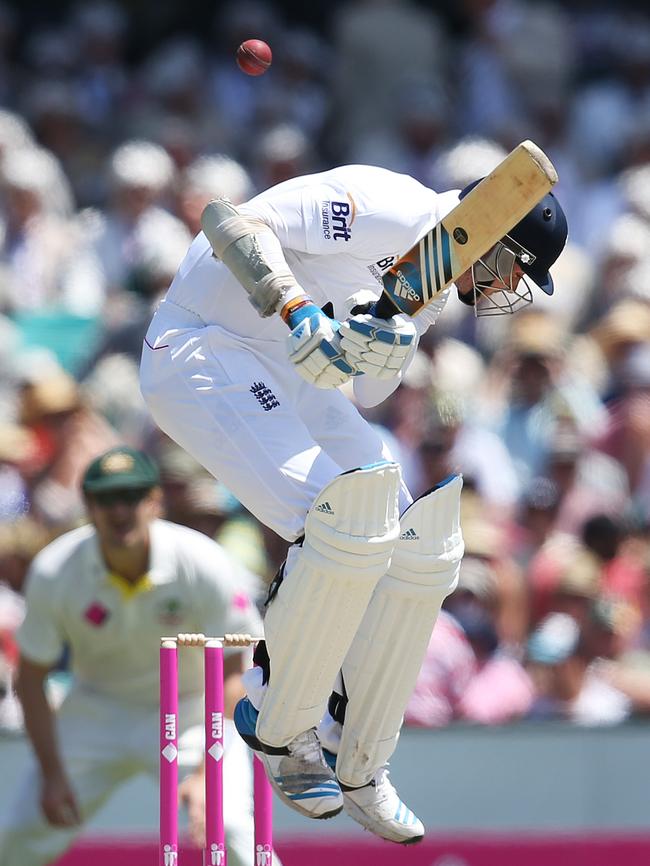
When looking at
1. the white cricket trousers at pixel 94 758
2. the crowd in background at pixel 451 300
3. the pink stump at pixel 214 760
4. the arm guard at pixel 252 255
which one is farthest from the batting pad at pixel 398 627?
the crowd in background at pixel 451 300

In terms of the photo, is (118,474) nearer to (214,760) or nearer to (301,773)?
(214,760)

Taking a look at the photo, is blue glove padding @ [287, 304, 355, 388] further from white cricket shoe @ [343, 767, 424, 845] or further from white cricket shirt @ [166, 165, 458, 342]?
white cricket shoe @ [343, 767, 424, 845]

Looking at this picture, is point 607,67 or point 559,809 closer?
point 559,809

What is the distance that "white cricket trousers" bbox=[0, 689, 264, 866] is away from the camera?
20.8 ft

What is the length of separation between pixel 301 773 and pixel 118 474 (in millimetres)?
2006

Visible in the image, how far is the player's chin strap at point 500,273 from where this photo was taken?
4.37 m

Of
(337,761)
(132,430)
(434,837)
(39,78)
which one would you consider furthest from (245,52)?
(39,78)

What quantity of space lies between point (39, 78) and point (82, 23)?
0.48 metres

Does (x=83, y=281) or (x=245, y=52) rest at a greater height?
(x=83, y=281)

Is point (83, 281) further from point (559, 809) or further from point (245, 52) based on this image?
point (245, 52)

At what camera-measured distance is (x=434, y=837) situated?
6.46m

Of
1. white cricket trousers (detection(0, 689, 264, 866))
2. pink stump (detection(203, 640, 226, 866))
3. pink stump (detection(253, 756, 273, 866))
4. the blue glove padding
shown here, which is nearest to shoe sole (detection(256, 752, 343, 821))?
pink stump (detection(203, 640, 226, 866))

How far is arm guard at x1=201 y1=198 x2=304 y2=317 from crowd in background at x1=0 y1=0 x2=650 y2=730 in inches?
112

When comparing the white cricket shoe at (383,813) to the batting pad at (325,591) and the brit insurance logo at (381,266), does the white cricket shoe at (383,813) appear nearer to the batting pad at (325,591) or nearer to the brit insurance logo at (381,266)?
the batting pad at (325,591)
